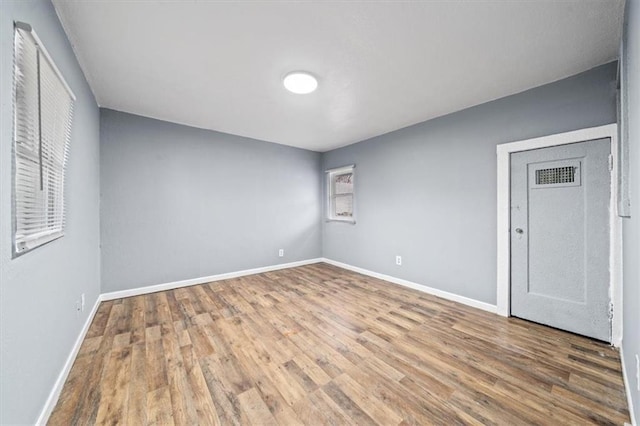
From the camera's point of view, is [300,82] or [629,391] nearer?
[629,391]

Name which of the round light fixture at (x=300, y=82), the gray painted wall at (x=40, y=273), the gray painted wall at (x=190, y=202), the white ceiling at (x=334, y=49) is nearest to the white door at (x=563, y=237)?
the white ceiling at (x=334, y=49)

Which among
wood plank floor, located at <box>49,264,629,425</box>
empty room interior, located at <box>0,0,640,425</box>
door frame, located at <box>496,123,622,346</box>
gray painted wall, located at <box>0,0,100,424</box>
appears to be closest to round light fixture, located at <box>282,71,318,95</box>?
empty room interior, located at <box>0,0,640,425</box>

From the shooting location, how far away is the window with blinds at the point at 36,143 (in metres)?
1.09

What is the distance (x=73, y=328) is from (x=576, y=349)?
4.11 meters

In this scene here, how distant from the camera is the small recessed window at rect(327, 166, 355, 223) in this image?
15.6 ft

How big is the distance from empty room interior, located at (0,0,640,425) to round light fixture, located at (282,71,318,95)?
0.02m

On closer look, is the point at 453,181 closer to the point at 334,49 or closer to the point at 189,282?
the point at 334,49

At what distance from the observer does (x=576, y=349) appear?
1.99 m

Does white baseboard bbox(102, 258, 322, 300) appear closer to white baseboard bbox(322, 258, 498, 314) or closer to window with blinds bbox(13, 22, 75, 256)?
white baseboard bbox(322, 258, 498, 314)

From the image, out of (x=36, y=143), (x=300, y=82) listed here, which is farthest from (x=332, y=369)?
(x=300, y=82)

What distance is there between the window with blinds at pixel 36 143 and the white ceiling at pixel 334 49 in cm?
58

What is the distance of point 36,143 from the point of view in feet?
4.16

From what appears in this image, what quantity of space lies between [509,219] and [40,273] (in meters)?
3.84

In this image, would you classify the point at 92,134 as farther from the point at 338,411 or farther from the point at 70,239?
the point at 338,411
